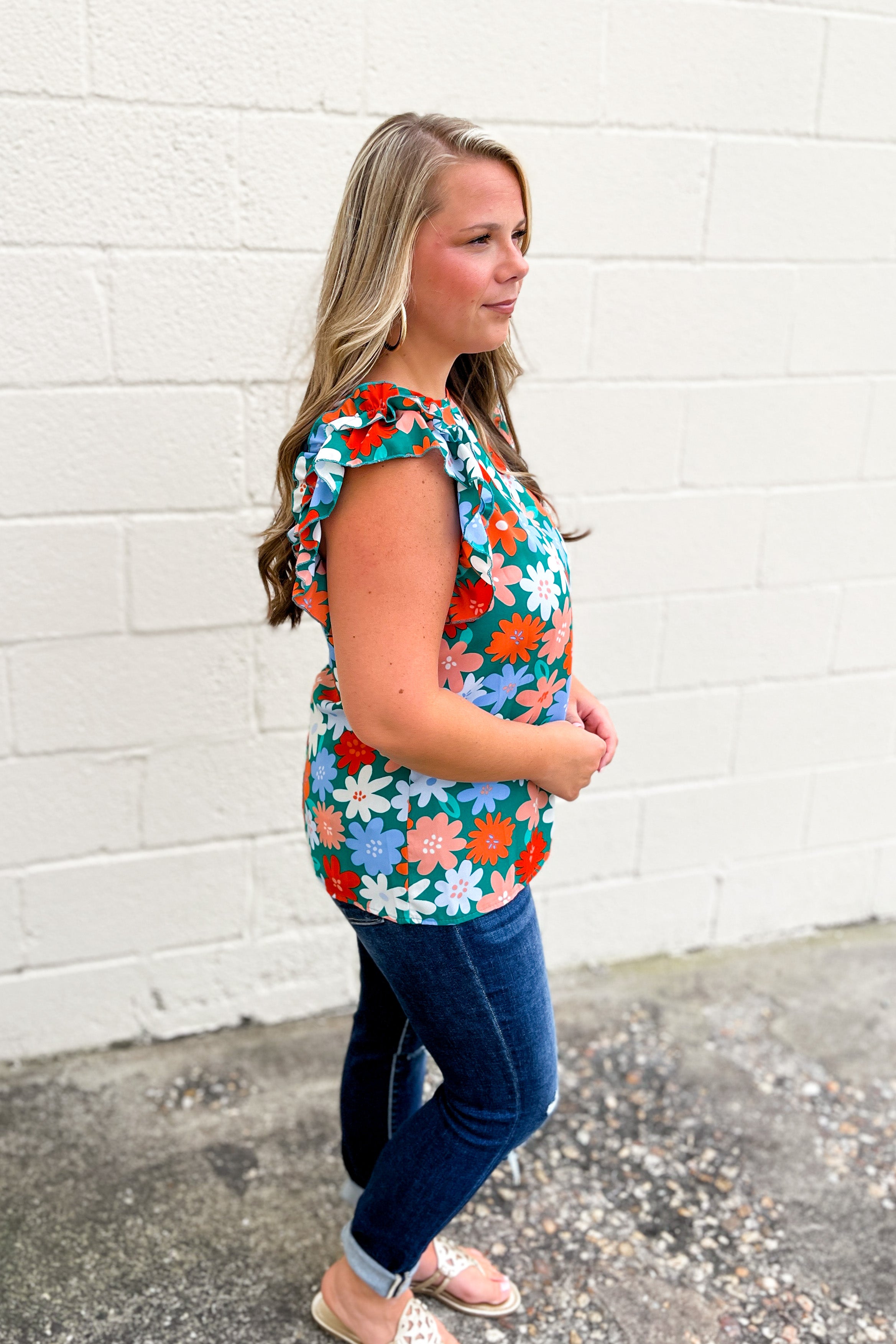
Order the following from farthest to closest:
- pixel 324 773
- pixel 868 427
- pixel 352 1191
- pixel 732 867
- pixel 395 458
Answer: pixel 732 867 < pixel 868 427 < pixel 352 1191 < pixel 324 773 < pixel 395 458

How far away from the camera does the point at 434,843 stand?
1.42m

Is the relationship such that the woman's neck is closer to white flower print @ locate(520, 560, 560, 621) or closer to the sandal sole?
white flower print @ locate(520, 560, 560, 621)

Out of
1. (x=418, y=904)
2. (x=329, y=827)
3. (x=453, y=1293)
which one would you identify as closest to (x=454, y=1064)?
(x=418, y=904)

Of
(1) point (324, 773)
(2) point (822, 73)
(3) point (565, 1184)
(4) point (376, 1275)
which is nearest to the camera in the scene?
(1) point (324, 773)

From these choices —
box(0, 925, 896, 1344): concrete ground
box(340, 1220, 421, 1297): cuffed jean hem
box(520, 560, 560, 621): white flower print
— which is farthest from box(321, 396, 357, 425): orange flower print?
box(0, 925, 896, 1344): concrete ground

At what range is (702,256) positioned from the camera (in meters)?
2.36

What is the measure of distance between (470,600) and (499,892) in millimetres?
383

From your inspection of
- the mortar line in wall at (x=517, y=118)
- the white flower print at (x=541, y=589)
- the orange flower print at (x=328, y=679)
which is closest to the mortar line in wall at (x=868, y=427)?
the mortar line in wall at (x=517, y=118)

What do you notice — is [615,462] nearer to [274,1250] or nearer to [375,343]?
[375,343]

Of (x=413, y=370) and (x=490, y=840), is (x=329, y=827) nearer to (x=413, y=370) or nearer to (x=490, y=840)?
(x=490, y=840)

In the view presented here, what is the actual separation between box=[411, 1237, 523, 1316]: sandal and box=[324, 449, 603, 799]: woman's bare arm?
37.9 inches

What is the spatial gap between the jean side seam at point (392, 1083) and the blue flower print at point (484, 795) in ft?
1.55

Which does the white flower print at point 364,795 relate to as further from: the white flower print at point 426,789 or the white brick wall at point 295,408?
the white brick wall at point 295,408

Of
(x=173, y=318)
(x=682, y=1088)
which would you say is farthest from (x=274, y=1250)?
(x=173, y=318)
